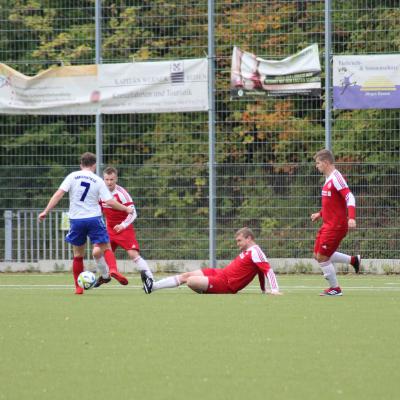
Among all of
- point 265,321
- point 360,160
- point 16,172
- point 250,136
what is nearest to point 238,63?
point 250,136

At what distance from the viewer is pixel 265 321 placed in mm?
10617

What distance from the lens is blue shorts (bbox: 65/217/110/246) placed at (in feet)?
49.1

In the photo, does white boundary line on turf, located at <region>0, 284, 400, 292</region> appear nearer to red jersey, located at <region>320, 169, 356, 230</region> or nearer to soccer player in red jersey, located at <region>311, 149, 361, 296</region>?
soccer player in red jersey, located at <region>311, 149, 361, 296</region>

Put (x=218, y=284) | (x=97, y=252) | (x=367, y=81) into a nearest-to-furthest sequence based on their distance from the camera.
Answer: (x=218, y=284)
(x=97, y=252)
(x=367, y=81)

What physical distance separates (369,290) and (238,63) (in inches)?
251

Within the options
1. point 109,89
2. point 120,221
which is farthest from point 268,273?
point 109,89

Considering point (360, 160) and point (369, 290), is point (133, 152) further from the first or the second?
point (369, 290)

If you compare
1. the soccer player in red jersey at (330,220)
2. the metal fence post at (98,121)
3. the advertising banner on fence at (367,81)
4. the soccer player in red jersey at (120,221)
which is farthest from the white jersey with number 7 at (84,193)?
the advertising banner on fence at (367,81)

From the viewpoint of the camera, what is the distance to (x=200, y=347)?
8.72 meters

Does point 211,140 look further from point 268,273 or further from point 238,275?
point 268,273

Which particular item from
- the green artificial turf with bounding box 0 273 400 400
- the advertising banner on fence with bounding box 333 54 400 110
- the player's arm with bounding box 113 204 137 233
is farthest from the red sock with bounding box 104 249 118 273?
the advertising banner on fence with bounding box 333 54 400 110

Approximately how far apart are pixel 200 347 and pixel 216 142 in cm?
1276

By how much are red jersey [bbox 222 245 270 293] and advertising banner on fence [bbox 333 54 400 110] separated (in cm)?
679

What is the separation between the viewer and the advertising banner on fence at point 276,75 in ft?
66.8
